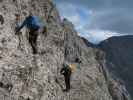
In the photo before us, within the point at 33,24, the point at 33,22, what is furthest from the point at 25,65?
the point at 33,22

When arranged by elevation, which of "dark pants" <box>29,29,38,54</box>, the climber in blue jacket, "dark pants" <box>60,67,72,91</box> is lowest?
"dark pants" <box>60,67,72,91</box>

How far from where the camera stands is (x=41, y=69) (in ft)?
81.2

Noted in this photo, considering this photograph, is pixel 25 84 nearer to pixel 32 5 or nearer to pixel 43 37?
pixel 43 37

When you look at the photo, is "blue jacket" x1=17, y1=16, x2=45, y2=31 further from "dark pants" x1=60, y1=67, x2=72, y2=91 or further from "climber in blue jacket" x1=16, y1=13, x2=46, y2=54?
"dark pants" x1=60, y1=67, x2=72, y2=91

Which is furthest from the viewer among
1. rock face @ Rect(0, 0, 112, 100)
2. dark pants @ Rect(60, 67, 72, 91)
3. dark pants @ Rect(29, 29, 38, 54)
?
dark pants @ Rect(60, 67, 72, 91)

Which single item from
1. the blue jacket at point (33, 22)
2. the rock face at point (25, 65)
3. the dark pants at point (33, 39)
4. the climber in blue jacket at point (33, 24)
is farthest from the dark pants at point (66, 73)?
the blue jacket at point (33, 22)

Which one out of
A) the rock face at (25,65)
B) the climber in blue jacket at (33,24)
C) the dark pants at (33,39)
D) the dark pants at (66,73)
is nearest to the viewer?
the rock face at (25,65)

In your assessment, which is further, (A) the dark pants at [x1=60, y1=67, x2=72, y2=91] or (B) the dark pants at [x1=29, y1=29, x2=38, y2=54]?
(A) the dark pants at [x1=60, y1=67, x2=72, y2=91]

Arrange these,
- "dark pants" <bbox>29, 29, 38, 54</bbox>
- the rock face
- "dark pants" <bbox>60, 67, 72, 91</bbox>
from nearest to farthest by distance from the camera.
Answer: the rock face, "dark pants" <bbox>29, 29, 38, 54</bbox>, "dark pants" <bbox>60, 67, 72, 91</bbox>

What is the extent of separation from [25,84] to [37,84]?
1.54 metres

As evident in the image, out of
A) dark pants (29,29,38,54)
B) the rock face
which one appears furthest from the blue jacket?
the rock face

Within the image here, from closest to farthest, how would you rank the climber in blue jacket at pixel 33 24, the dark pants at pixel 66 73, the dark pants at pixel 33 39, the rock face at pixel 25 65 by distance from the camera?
the rock face at pixel 25 65
the climber in blue jacket at pixel 33 24
the dark pants at pixel 33 39
the dark pants at pixel 66 73

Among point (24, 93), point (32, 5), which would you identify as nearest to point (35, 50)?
point (24, 93)

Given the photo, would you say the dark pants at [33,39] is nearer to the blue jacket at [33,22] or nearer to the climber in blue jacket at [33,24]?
the climber in blue jacket at [33,24]
